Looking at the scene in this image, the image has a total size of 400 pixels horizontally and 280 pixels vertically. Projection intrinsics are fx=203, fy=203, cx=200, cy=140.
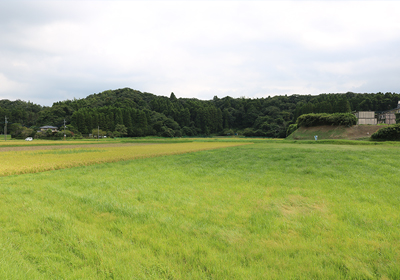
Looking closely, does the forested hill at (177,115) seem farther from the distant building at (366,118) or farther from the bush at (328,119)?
the bush at (328,119)

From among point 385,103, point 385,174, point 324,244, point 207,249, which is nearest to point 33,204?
point 207,249

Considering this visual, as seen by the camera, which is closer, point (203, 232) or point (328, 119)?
point (203, 232)

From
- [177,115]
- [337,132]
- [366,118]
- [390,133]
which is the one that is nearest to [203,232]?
[390,133]

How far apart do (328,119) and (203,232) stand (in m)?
54.3

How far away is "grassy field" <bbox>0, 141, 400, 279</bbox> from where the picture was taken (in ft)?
9.86

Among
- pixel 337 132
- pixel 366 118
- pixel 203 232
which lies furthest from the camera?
pixel 366 118

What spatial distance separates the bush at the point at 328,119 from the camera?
146 feet

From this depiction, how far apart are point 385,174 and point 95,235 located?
11.5m

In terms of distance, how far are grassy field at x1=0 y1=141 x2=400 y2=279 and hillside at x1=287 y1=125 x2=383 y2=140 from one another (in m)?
42.7

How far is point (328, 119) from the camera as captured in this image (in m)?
48.4

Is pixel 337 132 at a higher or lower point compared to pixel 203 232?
higher

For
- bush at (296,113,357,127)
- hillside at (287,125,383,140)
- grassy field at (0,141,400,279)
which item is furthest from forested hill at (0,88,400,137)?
grassy field at (0,141,400,279)

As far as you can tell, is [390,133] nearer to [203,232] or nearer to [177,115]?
[203,232]

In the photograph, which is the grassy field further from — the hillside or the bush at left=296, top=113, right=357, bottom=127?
the bush at left=296, top=113, right=357, bottom=127
